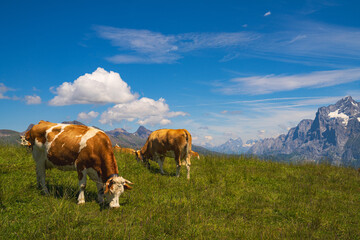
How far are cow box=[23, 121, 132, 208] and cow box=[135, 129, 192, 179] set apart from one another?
18.2ft

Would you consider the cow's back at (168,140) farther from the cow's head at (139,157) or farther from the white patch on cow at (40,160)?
the white patch on cow at (40,160)

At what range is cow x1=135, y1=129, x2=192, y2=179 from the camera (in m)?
13.4

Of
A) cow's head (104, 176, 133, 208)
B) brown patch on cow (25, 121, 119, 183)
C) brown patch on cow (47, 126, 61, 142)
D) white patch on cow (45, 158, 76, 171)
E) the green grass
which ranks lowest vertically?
the green grass

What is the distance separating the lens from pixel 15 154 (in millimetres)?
12203

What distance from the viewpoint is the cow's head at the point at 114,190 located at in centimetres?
721

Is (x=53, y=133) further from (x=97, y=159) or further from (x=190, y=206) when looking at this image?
(x=190, y=206)

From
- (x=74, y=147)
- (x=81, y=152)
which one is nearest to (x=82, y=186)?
(x=81, y=152)

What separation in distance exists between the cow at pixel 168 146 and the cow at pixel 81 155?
5.56m

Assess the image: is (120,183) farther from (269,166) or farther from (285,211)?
(269,166)

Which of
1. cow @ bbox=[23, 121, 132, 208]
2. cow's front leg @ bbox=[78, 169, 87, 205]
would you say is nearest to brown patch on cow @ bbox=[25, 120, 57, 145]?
cow @ bbox=[23, 121, 132, 208]

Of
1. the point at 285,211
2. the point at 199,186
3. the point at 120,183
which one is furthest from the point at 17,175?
the point at 285,211

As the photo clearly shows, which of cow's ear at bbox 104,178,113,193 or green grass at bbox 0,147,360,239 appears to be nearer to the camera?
green grass at bbox 0,147,360,239

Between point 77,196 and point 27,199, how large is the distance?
4.90 feet

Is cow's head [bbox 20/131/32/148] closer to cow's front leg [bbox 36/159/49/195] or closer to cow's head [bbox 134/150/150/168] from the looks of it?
cow's front leg [bbox 36/159/49/195]
